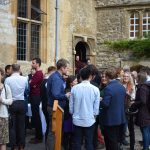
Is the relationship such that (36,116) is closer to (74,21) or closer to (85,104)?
(85,104)

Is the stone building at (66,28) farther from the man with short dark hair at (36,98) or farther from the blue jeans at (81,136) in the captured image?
the blue jeans at (81,136)

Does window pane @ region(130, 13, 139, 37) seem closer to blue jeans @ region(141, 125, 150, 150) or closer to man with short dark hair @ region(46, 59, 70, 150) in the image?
blue jeans @ region(141, 125, 150, 150)

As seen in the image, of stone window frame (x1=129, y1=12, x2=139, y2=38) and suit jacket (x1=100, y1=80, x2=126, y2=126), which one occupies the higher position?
stone window frame (x1=129, y1=12, x2=139, y2=38)

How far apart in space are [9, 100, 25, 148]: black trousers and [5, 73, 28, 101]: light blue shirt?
110 mm

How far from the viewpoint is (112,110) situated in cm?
692

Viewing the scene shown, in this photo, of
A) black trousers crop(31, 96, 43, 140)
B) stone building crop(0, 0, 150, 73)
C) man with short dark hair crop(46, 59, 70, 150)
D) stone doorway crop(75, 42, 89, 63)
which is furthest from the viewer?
stone doorway crop(75, 42, 89, 63)

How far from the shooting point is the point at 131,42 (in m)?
18.9

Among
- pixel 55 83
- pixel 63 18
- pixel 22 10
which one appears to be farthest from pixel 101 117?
pixel 63 18

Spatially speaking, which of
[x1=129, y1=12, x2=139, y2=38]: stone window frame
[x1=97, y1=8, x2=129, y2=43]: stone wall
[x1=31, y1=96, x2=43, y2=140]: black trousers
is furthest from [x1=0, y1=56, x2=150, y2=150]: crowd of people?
[x1=129, y1=12, x2=139, y2=38]: stone window frame

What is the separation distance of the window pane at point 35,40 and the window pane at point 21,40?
0.46 meters

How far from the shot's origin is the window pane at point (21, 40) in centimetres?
1485

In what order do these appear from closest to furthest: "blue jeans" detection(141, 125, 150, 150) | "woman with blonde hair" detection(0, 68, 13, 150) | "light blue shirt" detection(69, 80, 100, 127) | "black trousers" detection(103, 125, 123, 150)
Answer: "light blue shirt" detection(69, 80, 100, 127) < "woman with blonde hair" detection(0, 68, 13, 150) < "black trousers" detection(103, 125, 123, 150) < "blue jeans" detection(141, 125, 150, 150)

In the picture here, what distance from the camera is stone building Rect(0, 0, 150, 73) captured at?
14055mm

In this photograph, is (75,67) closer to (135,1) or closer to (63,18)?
(63,18)
